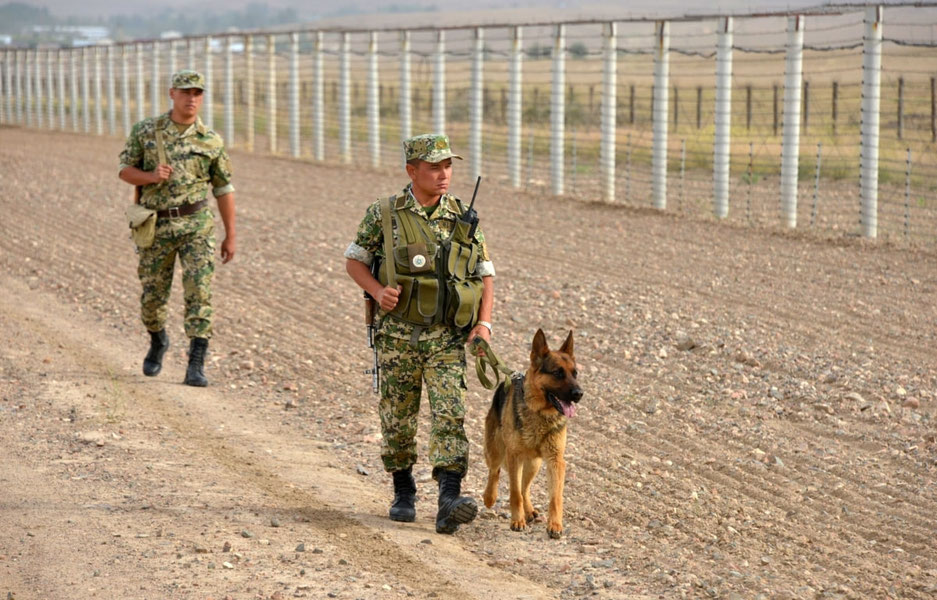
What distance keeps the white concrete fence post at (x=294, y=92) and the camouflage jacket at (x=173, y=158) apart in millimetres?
20981

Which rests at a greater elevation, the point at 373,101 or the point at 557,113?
the point at 373,101

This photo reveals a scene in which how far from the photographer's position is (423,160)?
6141mm

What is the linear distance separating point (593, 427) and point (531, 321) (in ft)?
10.6

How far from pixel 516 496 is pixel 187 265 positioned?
3700mm

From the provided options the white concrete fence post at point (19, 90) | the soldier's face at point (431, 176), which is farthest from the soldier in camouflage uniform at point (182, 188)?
the white concrete fence post at point (19, 90)

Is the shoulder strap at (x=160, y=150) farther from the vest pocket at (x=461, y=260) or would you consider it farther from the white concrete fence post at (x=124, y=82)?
the white concrete fence post at (x=124, y=82)

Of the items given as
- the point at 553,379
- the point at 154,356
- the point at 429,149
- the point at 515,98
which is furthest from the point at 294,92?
the point at 553,379

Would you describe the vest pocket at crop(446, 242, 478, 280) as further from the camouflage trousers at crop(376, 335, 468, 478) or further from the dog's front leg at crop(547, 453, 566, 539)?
the dog's front leg at crop(547, 453, 566, 539)

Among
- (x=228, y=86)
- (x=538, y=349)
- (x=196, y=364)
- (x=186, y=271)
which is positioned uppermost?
(x=228, y=86)

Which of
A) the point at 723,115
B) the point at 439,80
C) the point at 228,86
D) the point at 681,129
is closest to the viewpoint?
the point at 723,115

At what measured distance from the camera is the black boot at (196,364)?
31.1 ft

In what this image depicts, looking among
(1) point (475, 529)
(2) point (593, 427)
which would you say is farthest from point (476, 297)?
(2) point (593, 427)

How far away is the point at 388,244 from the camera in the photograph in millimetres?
6203

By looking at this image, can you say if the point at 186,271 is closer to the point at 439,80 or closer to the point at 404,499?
the point at 404,499
